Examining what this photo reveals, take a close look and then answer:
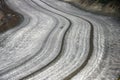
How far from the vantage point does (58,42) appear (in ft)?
62.3

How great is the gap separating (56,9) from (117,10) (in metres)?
7.72

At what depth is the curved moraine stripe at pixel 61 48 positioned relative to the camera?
14.4m

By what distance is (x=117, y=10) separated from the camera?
25.6 m

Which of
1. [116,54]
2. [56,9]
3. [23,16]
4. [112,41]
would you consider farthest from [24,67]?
[56,9]

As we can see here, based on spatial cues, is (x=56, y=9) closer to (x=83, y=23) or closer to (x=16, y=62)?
(x=83, y=23)

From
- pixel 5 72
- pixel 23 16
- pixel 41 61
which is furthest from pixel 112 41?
pixel 23 16

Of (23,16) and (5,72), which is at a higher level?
(5,72)

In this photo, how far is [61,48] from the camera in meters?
17.8

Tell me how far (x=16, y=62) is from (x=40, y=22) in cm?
931

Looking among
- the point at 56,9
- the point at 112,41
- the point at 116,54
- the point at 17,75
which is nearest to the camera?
the point at 17,75

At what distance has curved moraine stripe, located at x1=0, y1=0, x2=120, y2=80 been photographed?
47.3ft

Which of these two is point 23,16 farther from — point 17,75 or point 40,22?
point 17,75

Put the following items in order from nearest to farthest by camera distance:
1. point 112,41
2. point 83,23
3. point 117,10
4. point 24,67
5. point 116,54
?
1. point 24,67
2. point 116,54
3. point 112,41
4. point 83,23
5. point 117,10

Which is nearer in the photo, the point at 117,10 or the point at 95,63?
the point at 95,63
